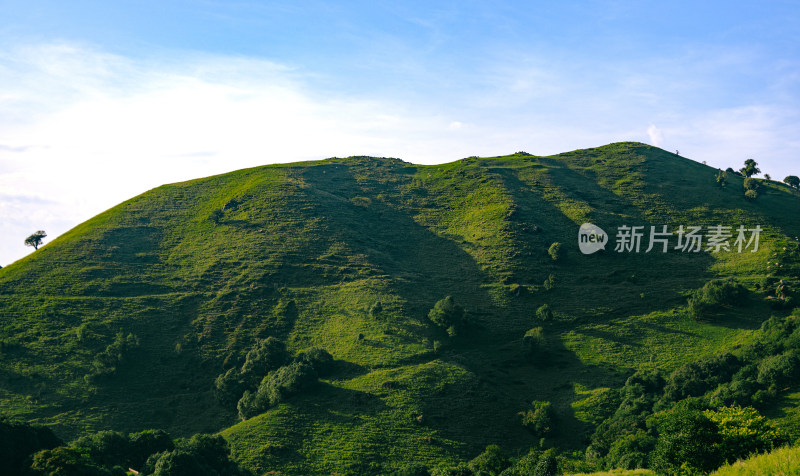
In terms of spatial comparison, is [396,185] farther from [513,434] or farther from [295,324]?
[513,434]

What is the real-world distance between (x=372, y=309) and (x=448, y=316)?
15.3 metres

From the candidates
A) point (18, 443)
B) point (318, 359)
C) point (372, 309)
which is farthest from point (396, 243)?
point (18, 443)

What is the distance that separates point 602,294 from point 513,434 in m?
48.7

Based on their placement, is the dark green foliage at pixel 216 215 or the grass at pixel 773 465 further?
the dark green foliage at pixel 216 215

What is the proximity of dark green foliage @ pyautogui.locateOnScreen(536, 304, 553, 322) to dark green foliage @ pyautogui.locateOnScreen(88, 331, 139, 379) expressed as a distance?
256ft

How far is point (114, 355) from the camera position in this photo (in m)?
90.6

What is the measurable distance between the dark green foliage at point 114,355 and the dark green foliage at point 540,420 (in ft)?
229

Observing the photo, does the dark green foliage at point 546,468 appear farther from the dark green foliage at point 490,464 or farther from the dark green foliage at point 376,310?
the dark green foliage at point 376,310

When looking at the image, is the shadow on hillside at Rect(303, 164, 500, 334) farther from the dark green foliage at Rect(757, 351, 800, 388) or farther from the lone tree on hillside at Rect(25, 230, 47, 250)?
the lone tree on hillside at Rect(25, 230, 47, 250)

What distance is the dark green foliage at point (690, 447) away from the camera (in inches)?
1340

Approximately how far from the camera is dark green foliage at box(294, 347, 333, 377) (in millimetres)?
85688

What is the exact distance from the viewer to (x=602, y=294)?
111 metres

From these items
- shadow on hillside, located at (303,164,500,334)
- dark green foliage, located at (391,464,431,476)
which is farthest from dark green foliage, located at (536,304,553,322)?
dark green foliage, located at (391,464,431,476)

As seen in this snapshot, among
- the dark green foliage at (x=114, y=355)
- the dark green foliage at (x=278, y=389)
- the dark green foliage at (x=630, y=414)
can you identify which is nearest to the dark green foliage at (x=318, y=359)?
the dark green foliage at (x=278, y=389)
